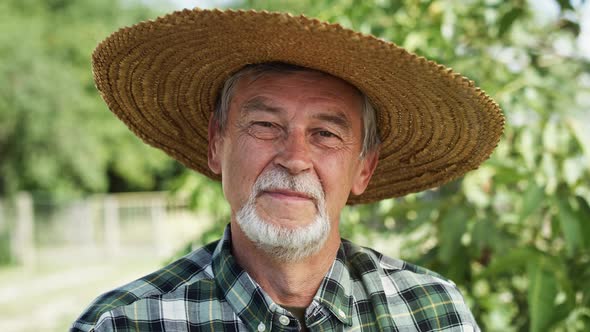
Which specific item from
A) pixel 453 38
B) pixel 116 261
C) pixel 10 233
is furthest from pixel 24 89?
pixel 453 38

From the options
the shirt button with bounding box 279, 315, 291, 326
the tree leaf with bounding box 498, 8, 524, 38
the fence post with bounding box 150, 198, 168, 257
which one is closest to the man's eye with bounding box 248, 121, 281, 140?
the shirt button with bounding box 279, 315, 291, 326

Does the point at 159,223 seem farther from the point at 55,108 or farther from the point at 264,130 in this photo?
the point at 264,130

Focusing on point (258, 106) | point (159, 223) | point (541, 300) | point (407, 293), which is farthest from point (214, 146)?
point (159, 223)

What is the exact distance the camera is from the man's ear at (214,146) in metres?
1.96

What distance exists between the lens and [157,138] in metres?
2.17

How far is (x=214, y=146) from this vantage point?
199 centimetres

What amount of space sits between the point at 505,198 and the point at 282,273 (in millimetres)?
1415

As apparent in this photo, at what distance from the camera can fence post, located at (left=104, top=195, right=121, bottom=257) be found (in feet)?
58.1

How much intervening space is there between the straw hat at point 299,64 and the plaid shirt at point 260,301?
0.34 meters

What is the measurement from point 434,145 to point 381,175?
9.8 inches

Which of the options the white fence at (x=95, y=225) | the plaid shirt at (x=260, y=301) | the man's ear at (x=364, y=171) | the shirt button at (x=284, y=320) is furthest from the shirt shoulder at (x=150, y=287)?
the white fence at (x=95, y=225)

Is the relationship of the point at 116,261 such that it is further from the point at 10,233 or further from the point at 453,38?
the point at 453,38

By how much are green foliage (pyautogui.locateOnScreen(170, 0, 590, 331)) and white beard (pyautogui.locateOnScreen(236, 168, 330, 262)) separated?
821 mm

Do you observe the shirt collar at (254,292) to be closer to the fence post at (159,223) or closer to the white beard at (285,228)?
the white beard at (285,228)
